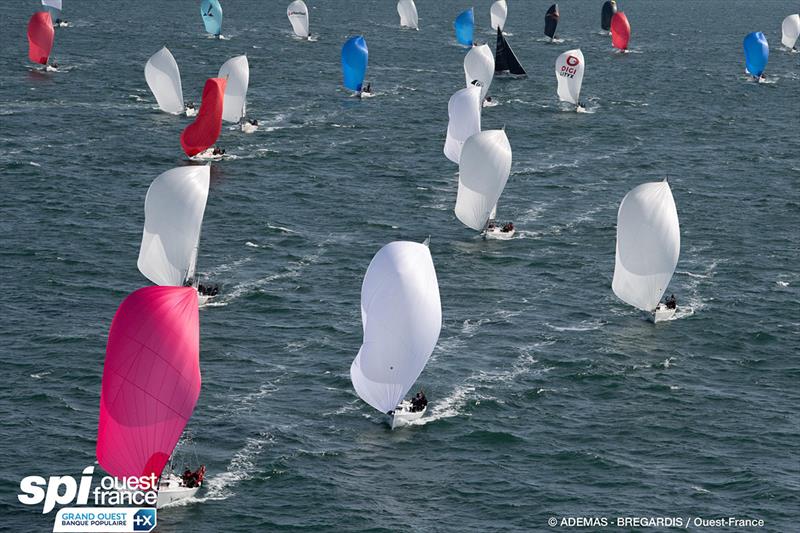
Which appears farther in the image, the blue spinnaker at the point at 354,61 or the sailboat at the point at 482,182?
Answer: the blue spinnaker at the point at 354,61

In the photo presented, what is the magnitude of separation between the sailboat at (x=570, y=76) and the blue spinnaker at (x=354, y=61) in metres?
25.4

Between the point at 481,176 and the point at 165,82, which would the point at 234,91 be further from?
the point at 481,176

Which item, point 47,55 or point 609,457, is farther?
point 47,55

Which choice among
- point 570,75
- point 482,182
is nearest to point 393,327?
point 482,182

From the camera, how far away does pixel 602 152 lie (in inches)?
6299

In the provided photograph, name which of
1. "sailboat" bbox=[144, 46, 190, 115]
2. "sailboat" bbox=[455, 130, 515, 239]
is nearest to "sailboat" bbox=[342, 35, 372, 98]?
"sailboat" bbox=[144, 46, 190, 115]

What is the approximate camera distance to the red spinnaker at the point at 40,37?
7436 inches

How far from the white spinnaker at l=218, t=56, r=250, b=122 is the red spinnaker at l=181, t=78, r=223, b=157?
1368cm

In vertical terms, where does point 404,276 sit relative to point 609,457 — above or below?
above

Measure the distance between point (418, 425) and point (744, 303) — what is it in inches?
1455

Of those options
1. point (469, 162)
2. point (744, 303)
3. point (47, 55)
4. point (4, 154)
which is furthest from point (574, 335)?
point (47, 55)

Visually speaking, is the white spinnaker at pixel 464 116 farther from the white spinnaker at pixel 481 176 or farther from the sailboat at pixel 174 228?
the sailboat at pixel 174 228

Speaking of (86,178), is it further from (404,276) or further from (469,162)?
(404,276)

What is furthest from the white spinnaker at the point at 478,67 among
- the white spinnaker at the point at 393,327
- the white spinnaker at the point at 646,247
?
the white spinnaker at the point at 393,327
